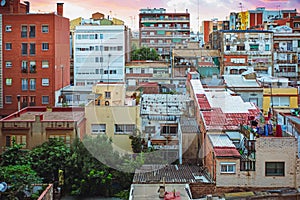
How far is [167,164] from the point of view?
10.9 meters

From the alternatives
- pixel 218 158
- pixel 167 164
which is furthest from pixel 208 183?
pixel 167 164

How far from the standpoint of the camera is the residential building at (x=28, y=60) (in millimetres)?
20312

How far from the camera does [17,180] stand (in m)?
9.20

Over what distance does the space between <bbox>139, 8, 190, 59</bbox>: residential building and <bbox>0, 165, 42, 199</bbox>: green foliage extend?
2743cm

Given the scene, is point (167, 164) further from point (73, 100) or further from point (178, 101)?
point (73, 100)

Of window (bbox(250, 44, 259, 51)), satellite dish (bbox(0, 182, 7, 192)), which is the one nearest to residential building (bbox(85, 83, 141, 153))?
satellite dish (bbox(0, 182, 7, 192))

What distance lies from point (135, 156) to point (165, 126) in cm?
144

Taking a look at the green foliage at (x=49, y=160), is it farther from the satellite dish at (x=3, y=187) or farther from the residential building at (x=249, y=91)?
the residential building at (x=249, y=91)

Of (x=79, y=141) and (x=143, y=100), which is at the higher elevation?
(x=143, y=100)

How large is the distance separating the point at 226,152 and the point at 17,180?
13.2 feet

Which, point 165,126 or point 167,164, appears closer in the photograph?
point 167,164

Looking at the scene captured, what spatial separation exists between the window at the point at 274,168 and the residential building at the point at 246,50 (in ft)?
50.3

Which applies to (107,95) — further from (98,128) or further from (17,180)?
(17,180)

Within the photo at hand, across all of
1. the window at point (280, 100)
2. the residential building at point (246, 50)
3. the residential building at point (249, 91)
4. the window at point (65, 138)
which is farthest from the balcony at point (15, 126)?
the residential building at point (246, 50)
